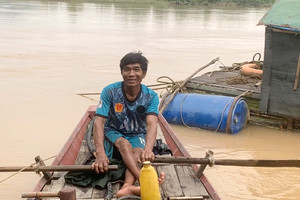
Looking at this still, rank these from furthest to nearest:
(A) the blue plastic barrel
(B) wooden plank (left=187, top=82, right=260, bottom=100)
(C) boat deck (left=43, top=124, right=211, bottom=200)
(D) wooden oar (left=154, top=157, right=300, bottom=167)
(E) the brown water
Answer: (B) wooden plank (left=187, top=82, right=260, bottom=100)
(A) the blue plastic barrel
(E) the brown water
(C) boat deck (left=43, top=124, right=211, bottom=200)
(D) wooden oar (left=154, top=157, right=300, bottom=167)

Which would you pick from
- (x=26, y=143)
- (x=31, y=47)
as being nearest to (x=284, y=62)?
(x=26, y=143)

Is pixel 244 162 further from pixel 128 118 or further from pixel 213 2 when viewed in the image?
pixel 213 2

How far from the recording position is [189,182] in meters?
3.74

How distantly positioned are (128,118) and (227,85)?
4.70 meters

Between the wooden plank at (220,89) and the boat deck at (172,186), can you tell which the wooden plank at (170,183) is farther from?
the wooden plank at (220,89)

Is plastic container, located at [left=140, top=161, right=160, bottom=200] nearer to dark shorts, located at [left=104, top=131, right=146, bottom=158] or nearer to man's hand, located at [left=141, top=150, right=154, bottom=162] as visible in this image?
man's hand, located at [left=141, top=150, right=154, bottom=162]

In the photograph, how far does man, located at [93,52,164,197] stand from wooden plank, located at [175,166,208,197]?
1.54 feet

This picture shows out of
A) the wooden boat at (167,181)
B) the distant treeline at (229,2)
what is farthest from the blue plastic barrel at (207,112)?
the distant treeline at (229,2)

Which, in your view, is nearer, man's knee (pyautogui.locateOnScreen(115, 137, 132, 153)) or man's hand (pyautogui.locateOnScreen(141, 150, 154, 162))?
man's hand (pyautogui.locateOnScreen(141, 150, 154, 162))

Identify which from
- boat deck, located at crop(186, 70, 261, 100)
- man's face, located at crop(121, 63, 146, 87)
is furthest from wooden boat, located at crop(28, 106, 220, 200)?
boat deck, located at crop(186, 70, 261, 100)

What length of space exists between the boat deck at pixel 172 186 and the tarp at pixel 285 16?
357 centimetres

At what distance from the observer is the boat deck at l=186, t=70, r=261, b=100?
7.83 metres

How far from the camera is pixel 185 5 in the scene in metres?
50.9

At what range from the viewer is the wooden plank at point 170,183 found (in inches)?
139
